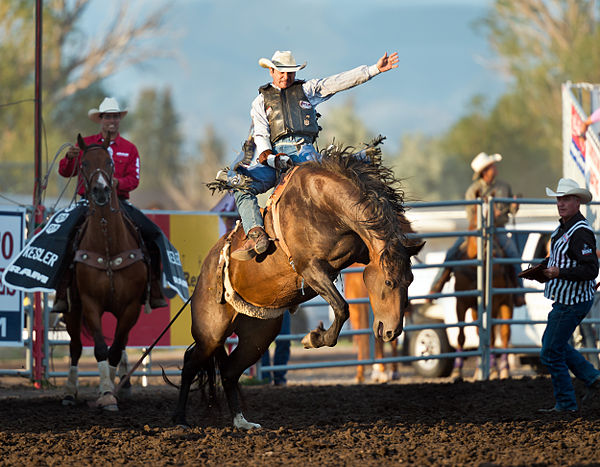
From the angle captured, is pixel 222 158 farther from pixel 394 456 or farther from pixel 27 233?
pixel 394 456

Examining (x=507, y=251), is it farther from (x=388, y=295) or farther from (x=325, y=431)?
(x=388, y=295)

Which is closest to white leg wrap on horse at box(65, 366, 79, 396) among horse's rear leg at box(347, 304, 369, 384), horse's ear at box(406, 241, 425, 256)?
horse's rear leg at box(347, 304, 369, 384)

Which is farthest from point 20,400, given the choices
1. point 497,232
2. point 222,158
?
point 222,158

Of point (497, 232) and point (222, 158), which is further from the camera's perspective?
point (222, 158)

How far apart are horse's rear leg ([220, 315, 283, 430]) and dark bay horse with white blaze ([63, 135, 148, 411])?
1625mm

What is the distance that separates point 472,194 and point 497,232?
5.04ft

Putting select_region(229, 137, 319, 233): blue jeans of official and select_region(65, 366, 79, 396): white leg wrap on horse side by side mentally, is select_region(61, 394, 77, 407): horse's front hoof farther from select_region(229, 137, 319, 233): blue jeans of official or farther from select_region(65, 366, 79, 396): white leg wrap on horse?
select_region(229, 137, 319, 233): blue jeans of official

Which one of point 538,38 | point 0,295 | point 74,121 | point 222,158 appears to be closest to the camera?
point 0,295

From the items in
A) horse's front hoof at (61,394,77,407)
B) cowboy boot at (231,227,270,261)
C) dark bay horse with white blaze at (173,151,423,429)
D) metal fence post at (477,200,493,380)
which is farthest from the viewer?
metal fence post at (477,200,493,380)

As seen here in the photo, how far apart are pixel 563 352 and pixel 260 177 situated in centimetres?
294

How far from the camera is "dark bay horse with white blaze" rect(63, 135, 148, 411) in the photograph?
832 centimetres

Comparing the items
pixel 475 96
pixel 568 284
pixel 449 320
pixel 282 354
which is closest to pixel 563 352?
pixel 568 284

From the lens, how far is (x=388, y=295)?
19.5 ft

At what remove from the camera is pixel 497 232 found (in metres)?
10.6
